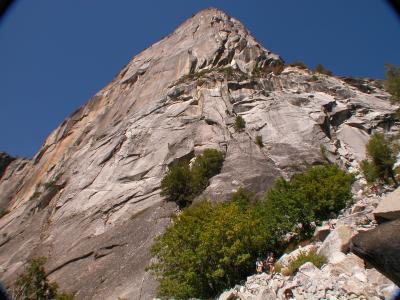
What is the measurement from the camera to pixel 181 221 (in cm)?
2233

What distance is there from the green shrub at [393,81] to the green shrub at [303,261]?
2340cm

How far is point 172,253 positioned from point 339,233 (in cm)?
A: 873

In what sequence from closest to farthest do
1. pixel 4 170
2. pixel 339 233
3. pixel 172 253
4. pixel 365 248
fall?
pixel 365 248 < pixel 339 233 < pixel 172 253 < pixel 4 170

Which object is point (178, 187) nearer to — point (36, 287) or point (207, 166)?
point (207, 166)

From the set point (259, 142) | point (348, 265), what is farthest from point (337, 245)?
point (259, 142)

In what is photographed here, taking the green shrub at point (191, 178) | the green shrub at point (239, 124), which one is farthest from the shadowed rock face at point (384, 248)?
the green shrub at point (239, 124)

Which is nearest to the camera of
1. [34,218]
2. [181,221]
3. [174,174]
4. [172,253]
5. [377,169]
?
[172,253]

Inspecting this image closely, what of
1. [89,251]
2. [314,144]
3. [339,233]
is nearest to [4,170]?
[89,251]

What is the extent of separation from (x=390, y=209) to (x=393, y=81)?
2585 cm

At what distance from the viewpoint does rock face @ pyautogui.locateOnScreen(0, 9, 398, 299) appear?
29.5 metres

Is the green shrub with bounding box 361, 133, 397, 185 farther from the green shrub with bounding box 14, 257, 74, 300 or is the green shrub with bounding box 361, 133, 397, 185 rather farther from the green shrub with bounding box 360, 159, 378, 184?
the green shrub with bounding box 14, 257, 74, 300

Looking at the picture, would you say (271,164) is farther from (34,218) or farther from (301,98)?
(34,218)

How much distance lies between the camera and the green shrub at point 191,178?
31688 mm

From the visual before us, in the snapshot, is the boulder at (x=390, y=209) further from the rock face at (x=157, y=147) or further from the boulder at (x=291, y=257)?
the rock face at (x=157, y=147)
